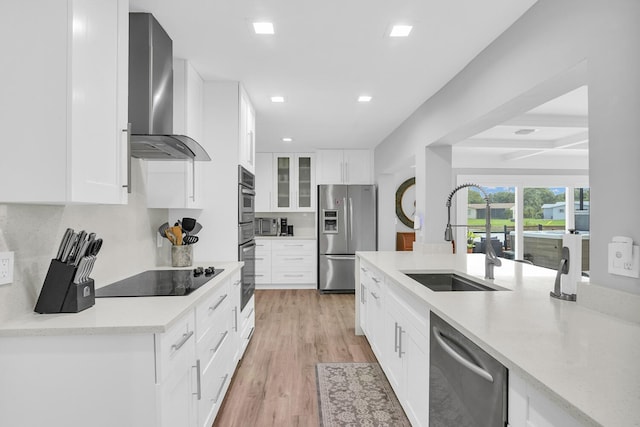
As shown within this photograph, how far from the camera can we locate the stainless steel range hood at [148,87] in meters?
2.05

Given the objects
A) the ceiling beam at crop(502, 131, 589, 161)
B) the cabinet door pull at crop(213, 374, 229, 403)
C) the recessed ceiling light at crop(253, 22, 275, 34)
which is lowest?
the cabinet door pull at crop(213, 374, 229, 403)

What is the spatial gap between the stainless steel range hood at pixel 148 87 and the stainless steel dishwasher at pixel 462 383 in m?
1.63

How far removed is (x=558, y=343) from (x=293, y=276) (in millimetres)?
Answer: 5163

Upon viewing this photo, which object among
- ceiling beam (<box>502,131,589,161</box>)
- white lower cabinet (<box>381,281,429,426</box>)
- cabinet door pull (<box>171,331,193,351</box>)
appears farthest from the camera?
ceiling beam (<box>502,131,589,161</box>)

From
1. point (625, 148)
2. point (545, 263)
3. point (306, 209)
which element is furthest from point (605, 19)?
point (545, 263)

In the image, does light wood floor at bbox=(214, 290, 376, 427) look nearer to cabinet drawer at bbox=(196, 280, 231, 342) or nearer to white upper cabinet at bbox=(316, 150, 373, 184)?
cabinet drawer at bbox=(196, 280, 231, 342)

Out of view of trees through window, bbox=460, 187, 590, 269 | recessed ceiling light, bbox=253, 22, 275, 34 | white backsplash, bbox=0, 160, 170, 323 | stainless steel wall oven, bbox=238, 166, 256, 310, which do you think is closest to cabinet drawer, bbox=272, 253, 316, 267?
stainless steel wall oven, bbox=238, 166, 256, 310

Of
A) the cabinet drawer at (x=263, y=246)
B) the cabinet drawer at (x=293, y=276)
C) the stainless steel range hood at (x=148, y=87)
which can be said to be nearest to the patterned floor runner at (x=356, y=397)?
the stainless steel range hood at (x=148, y=87)

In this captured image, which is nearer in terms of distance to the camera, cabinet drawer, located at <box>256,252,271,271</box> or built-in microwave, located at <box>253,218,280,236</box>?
cabinet drawer, located at <box>256,252,271,271</box>

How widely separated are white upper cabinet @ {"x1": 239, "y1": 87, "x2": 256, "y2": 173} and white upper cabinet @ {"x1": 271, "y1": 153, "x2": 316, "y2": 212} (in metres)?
2.60

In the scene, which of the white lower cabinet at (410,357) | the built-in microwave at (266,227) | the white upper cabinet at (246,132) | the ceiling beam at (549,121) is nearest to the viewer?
the white lower cabinet at (410,357)

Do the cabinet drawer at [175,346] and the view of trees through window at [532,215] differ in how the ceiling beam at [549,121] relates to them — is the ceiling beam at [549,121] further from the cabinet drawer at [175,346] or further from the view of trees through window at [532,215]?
the cabinet drawer at [175,346]

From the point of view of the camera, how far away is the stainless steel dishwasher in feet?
3.56

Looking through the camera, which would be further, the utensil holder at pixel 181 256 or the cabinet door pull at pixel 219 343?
the utensil holder at pixel 181 256
